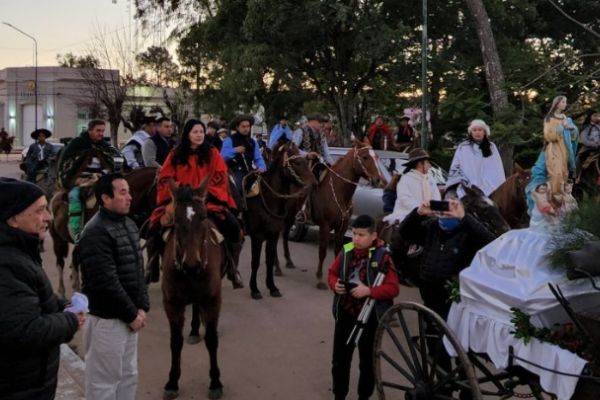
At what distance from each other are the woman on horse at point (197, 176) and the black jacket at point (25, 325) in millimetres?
3092

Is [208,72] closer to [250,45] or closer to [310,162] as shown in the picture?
[250,45]

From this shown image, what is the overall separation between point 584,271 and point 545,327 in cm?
43

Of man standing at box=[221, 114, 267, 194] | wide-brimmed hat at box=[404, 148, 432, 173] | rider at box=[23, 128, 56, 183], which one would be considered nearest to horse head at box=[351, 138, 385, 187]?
man standing at box=[221, 114, 267, 194]

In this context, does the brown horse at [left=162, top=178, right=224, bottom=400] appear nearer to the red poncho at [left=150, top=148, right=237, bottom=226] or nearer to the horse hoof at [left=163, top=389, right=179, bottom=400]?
the horse hoof at [left=163, top=389, right=179, bottom=400]

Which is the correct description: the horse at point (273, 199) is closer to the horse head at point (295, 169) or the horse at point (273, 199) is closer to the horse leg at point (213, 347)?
the horse head at point (295, 169)

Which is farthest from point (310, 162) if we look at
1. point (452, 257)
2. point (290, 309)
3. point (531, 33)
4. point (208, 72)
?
point (208, 72)

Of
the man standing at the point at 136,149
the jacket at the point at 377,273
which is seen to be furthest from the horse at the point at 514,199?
the man standing at the point at 136,149

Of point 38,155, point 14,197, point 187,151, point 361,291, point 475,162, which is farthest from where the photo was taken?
point 38,155

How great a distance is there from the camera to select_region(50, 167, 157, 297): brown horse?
27.4 ft

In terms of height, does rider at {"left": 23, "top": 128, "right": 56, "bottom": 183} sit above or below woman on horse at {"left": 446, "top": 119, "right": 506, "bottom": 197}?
below

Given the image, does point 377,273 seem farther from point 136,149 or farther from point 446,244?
point 136,149

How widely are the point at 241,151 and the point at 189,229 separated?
15.1ft

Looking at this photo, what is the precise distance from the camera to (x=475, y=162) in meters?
8.08

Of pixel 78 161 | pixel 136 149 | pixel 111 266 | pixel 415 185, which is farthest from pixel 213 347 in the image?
pixel 136 149
